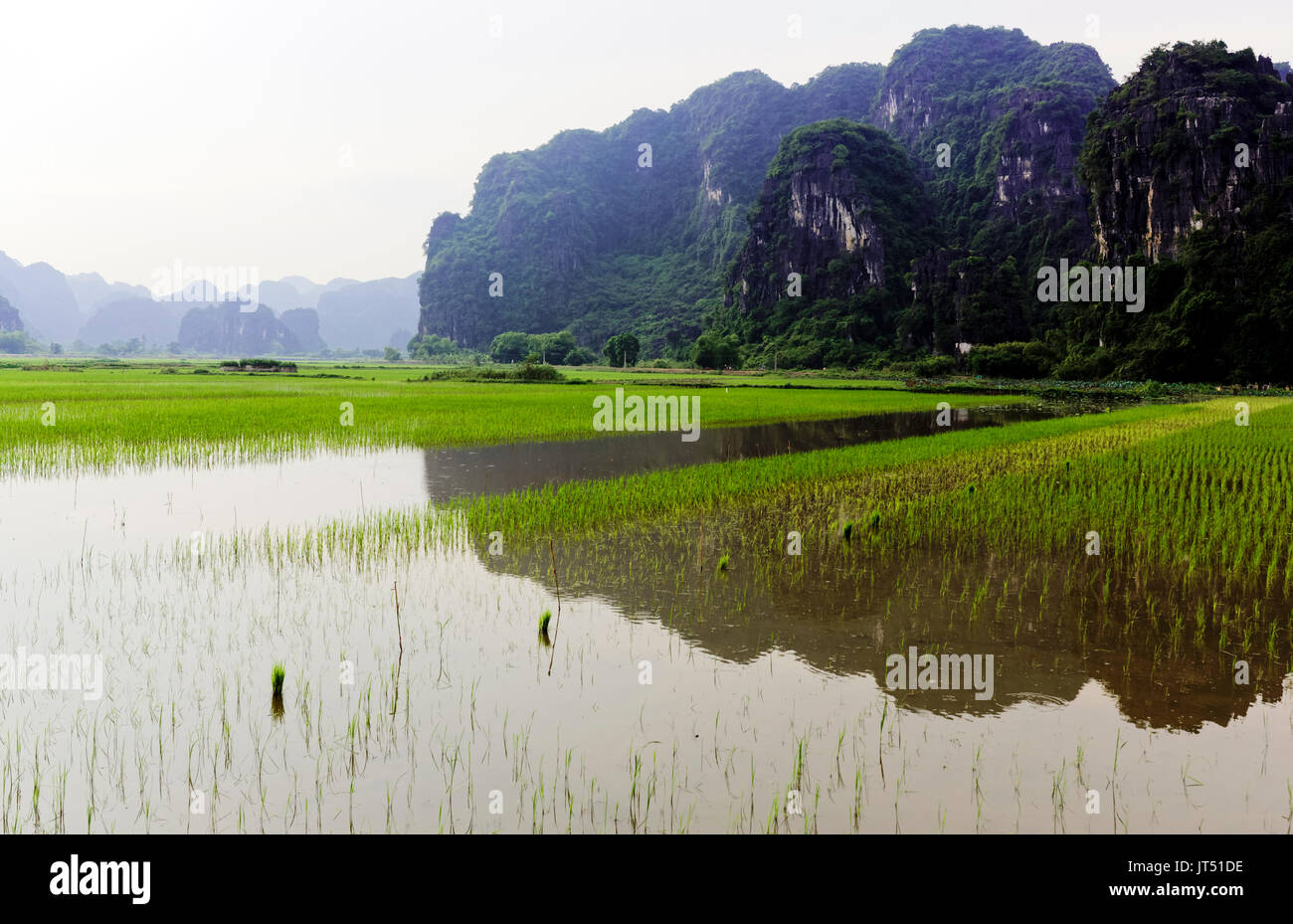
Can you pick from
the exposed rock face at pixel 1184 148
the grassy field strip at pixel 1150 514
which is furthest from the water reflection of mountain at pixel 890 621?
the exposed rock face at pixel 1184 148

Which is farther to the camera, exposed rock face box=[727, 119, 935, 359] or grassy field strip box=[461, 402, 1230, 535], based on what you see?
exposed rock face box=[727, 119, 935, 359]

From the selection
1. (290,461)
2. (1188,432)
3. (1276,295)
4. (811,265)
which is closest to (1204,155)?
(1276,295)

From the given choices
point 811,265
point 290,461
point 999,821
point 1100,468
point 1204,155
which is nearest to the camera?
point 999,821

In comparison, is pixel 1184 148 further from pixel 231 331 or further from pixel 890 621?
pixel 231 331

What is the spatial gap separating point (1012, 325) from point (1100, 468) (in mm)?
66166

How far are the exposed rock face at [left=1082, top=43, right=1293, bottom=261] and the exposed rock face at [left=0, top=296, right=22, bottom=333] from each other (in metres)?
174

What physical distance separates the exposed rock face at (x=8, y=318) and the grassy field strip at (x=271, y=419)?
151455mm

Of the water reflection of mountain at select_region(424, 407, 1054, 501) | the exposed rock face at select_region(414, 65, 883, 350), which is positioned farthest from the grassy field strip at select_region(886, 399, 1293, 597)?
the exposed rock face at select_region(414, 65, 883, 350)

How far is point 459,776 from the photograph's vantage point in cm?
330

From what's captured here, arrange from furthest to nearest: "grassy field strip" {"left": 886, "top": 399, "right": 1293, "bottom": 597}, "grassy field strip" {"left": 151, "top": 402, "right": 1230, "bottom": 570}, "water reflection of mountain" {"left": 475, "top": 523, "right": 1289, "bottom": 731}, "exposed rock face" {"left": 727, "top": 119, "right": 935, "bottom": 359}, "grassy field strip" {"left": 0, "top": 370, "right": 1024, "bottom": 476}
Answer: "exposed rock face" {"left": 727, "top": 119, "right": 935, "bottom": 359} → "grassy field strip" {"left": 0, "top": 370, "right": 1024, "bottom": 476} → "grassy field strip" {"left": 151, "top": 402, "right": 1230, "bottom": 570} → "grassy field strip" {"left": 886, "top": 399, "right": 1293, "bottom": 597} → "water reflection of mountain" {"left": 475, "top": 523, "right": 1289, "bottom": 731}

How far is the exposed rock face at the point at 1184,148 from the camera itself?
54094mm

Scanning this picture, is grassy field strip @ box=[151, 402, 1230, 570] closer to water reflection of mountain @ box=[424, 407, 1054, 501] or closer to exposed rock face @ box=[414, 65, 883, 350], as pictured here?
water reflection of mountain @ box=[424, 407, 1054, 501]

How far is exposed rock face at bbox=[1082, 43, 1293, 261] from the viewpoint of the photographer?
54.1 m
